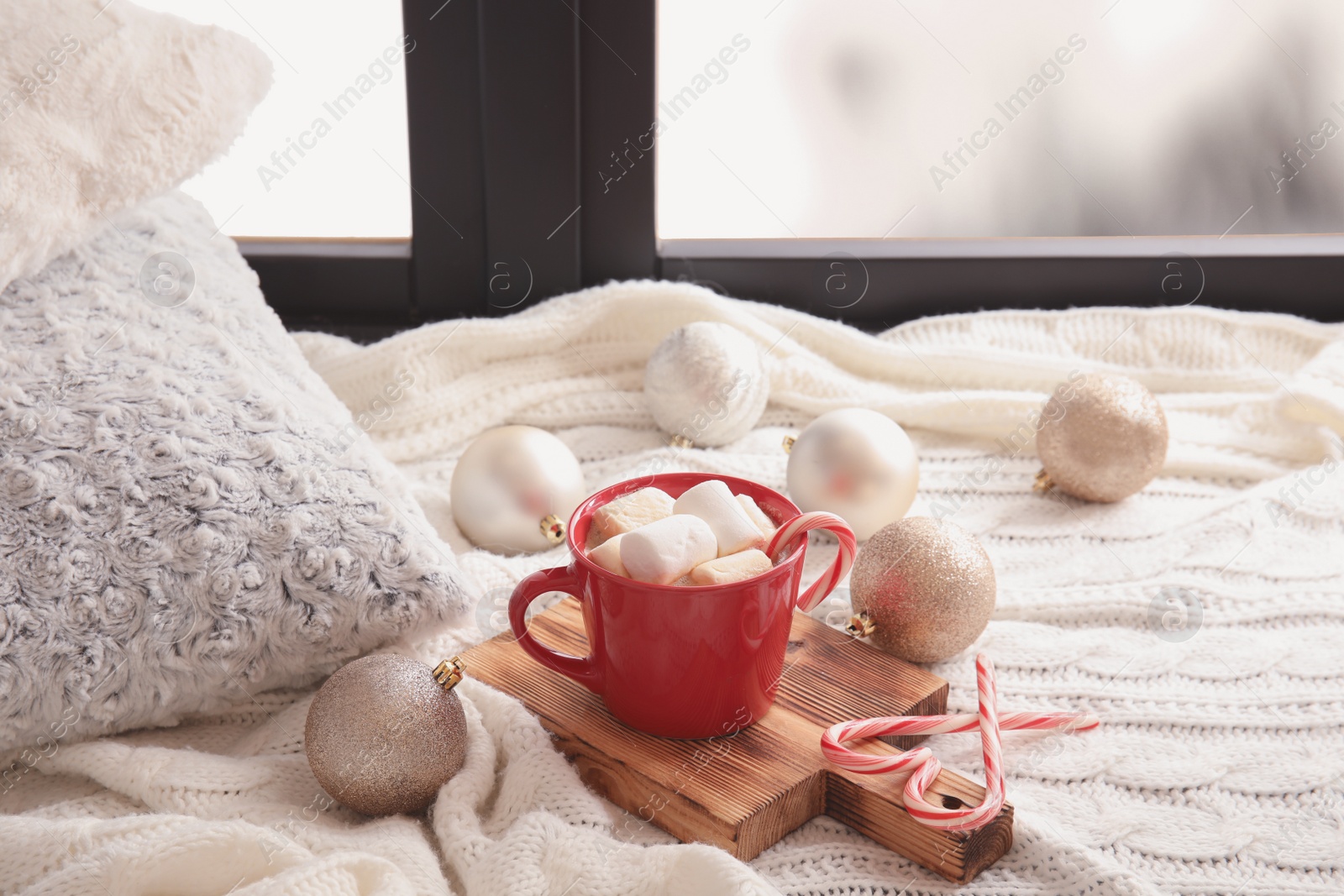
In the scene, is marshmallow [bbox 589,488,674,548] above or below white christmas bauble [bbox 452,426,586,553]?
above

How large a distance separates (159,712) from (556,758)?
250 mm

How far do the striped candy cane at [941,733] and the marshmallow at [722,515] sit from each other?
0.12 m

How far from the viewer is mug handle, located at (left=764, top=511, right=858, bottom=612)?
62 centimetres

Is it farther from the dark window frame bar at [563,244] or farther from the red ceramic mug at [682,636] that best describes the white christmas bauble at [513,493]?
the dark window frame bar at [563,244]

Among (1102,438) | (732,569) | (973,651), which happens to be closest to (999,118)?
(1102,438)

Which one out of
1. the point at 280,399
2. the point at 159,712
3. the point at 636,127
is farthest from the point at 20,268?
the point at 636,127

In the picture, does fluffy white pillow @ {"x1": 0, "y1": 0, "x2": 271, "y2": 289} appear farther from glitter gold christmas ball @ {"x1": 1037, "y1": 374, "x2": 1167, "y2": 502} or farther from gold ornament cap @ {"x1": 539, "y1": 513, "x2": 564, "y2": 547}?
glitter gold christmas ball @ {"x1": 1037, "y1": 374, "x2": 1167, "y2": 502}

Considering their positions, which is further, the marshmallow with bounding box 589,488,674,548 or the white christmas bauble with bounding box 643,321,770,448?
the white christmas bauble with bounding box 643,321,770,448

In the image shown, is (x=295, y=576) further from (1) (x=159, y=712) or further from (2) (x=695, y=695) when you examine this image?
(2) (x=695, y=695)

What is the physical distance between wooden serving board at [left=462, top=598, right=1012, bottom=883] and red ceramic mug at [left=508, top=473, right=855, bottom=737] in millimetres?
17

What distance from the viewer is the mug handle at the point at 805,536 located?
2.04 feet

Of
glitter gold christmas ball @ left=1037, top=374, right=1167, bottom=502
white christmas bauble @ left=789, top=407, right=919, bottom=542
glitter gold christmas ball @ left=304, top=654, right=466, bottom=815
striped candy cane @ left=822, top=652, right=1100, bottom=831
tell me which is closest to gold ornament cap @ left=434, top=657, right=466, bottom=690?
glitter gold christmas ball @ left=304, top=654, right=466, bottom=815

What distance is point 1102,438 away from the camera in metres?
0.90

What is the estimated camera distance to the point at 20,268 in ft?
2.24
